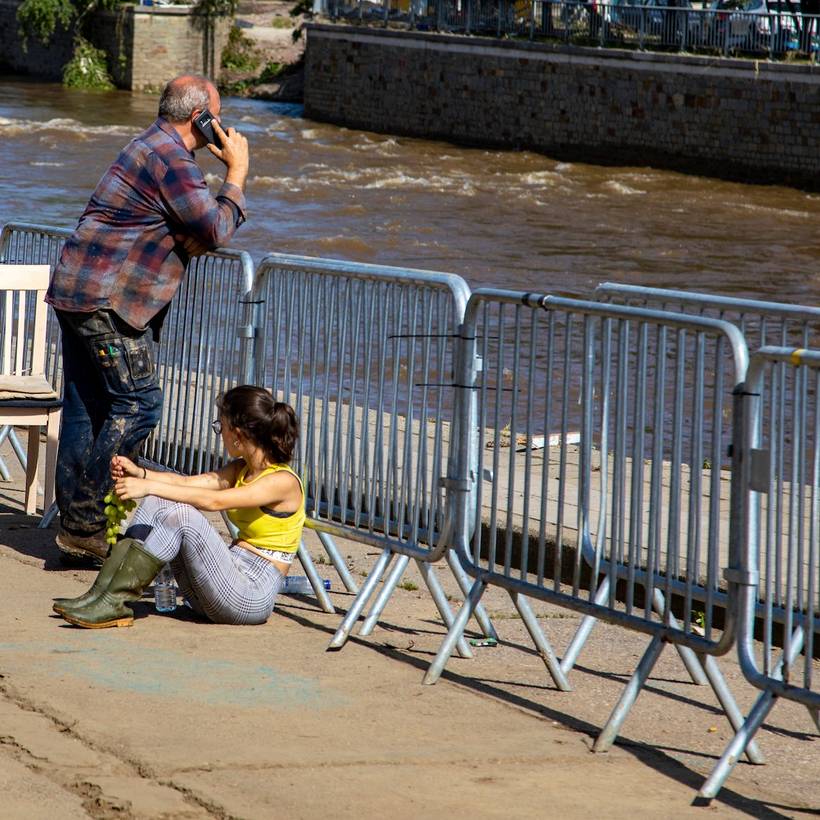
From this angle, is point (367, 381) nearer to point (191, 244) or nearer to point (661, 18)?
point (191, 244)

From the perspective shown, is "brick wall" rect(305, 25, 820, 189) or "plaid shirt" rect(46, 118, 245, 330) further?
"brick wall" rect(305, 25, 820, 189)

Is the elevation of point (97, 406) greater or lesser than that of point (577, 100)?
lesser

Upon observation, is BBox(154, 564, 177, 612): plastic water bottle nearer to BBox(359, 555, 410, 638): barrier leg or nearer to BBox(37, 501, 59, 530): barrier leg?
BBox(359, 555, 410, 638): barrier leg

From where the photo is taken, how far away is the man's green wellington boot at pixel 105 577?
5293mm

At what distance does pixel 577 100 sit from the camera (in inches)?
1532

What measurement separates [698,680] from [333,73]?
43722 mm

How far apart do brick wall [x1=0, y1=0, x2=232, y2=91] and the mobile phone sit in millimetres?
48602

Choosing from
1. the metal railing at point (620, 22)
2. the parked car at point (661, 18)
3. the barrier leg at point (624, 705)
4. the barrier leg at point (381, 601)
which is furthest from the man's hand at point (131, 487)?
the parked car at point (661, 18)

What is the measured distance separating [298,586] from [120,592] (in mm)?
927

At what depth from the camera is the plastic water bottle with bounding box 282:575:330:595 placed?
6055 millimetres

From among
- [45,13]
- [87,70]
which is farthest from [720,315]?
[45,13]

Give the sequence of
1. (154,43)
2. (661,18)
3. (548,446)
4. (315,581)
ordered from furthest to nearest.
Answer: (154,43)
(661,18)
(315,581)
(548,446)

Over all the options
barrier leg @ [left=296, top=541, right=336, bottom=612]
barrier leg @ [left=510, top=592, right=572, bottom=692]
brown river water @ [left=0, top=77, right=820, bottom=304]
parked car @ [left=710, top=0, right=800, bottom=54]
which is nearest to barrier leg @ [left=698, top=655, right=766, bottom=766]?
barrier leg @ [left=510, top=592, right=572, bottom=692]

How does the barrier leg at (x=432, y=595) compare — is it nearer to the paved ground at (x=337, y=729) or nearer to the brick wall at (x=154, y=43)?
the paved ground at (x=337, y=729)
